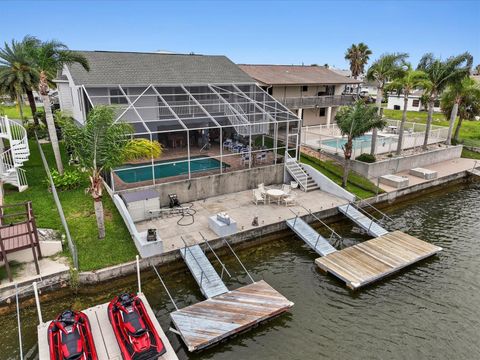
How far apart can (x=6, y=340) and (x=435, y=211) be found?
23.1m

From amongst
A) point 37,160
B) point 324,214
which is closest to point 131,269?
point 324,214

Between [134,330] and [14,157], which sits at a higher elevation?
[14,157]

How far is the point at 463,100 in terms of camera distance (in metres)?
30.7

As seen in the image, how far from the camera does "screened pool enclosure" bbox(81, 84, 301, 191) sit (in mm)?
19750

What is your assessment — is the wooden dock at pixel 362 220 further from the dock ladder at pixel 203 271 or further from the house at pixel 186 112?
the dock ladder at pixel 203 271

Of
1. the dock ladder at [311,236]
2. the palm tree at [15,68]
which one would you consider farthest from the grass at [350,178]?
the palm tree at [15,68]

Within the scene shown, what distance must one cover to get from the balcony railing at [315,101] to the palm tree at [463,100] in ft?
31.9

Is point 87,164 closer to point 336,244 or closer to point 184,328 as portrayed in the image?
point 184,328

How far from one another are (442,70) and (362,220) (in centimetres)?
1617

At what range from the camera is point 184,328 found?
10516 millimetres

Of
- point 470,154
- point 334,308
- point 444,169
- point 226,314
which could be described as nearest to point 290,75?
point 444,169

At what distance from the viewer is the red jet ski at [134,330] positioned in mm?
9273

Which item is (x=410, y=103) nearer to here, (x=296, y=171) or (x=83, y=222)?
(x=296, y=171)

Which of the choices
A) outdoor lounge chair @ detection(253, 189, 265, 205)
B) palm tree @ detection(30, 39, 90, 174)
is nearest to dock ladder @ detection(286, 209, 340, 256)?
outdoor lounge chair @ detection(253, 189, 265, 205)
